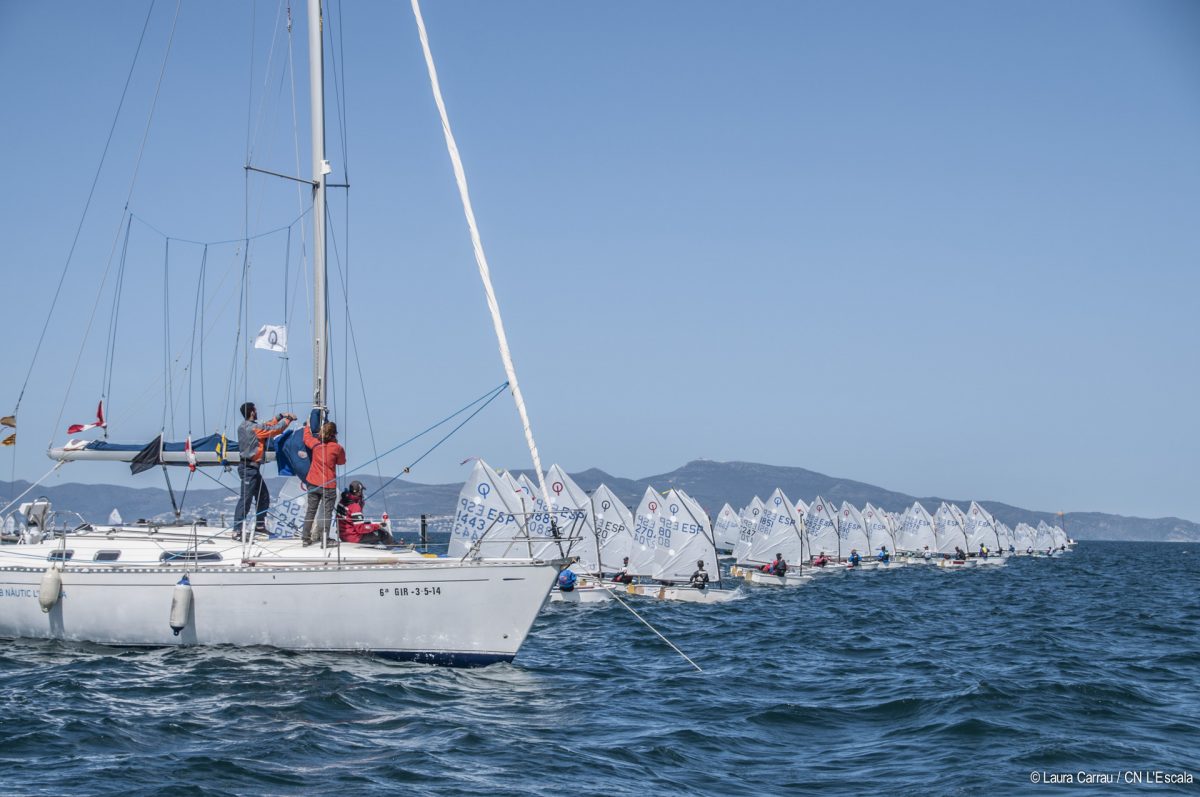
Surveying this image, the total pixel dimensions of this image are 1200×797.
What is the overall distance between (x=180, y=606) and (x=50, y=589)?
9.12 ft

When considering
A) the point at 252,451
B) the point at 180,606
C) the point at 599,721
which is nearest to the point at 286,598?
the point at 180,606

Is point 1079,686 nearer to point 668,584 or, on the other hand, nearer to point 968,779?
point 968,779

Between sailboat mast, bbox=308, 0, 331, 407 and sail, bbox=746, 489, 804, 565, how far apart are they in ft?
151

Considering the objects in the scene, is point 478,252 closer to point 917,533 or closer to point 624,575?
point 624,575

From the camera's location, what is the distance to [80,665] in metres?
17.0

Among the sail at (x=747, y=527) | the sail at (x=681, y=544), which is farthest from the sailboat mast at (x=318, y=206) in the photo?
the sail at (x=747, y=527)

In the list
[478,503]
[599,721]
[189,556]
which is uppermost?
[478,503]

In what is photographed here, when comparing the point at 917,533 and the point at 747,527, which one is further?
the point at 917,533

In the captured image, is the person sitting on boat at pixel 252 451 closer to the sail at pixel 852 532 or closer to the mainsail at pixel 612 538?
the mainsail at pixel 612 538

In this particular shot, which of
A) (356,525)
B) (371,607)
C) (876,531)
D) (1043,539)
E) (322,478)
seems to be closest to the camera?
(371,607)

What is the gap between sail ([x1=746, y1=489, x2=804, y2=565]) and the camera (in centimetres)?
6288

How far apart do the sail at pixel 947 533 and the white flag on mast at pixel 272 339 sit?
90.4 meters

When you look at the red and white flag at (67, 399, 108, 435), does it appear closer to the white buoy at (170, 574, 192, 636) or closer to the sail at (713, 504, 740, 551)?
Result: the white buoy at (170, 574, 192, 636)

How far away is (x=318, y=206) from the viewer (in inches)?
778
